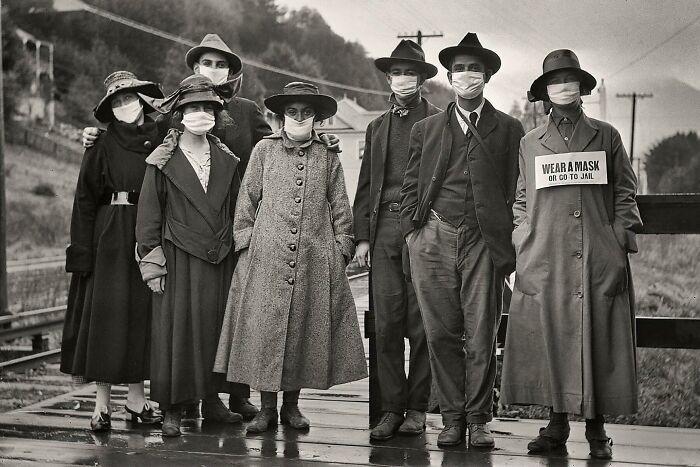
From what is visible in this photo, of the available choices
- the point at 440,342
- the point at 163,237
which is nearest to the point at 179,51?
the point at 163,237

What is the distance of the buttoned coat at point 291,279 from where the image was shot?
4621mm

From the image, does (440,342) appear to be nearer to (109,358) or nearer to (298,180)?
(298,180)

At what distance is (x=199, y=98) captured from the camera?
468 cm

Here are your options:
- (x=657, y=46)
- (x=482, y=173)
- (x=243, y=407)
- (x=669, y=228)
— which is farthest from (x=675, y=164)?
(x=243, y=407)

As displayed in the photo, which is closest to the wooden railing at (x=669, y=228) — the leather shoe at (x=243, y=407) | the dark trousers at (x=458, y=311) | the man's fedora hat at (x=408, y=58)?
the dark trousers at (x=458, y=311)

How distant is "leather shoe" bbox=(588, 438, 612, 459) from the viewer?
13.5 ft

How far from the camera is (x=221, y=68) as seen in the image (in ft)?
17.1

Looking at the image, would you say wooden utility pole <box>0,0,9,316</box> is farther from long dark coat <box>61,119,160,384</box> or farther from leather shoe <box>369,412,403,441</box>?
leather shoe <box>369,412,403,441</box>

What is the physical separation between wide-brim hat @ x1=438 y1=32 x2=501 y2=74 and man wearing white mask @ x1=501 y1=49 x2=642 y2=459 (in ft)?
0.84

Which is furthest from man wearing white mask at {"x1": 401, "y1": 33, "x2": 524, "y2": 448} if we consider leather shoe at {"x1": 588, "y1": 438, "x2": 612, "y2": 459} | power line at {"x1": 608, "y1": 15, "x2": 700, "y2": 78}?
power line at {"x1": 608, "y1": 15, "x2": 700, "y2": 78}

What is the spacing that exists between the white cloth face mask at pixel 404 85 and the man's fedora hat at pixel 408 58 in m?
0.06

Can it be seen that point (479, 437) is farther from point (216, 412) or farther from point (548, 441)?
point (216, 412)

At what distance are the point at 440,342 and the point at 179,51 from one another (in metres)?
7.18

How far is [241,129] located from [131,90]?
0.70 metres
